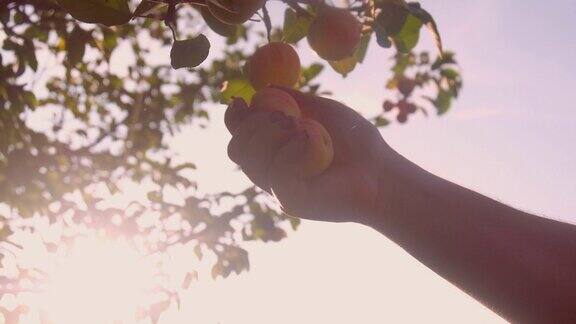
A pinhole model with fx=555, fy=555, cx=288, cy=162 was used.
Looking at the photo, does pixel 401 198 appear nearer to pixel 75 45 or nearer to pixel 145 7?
pixel 145 7

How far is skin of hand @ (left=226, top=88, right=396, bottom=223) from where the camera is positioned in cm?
138

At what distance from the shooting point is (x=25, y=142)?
167 inches

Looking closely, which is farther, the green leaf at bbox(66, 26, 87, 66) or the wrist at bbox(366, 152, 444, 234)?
the green leaf at bbox(66, 26, 87, 66)

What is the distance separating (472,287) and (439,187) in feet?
1.05

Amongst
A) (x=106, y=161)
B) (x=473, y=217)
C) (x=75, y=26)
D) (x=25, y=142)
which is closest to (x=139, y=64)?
(x=106, y=161)

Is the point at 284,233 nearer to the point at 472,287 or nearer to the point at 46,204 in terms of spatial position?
the point at 46,204

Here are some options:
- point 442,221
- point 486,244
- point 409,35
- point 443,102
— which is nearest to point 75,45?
point 409,35

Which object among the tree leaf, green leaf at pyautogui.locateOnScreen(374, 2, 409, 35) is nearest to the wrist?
green leaf at pyautogui.locateOnScreen(374, 2, 409, 35)

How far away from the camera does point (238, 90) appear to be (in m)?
2.07

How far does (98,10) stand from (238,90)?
2.32 feet

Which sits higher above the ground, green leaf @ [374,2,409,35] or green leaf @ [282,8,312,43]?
green leaf @ [374,2,409,35]

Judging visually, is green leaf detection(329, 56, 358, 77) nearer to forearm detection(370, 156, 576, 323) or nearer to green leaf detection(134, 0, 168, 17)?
forearm detection(370, 156, 576, 323)

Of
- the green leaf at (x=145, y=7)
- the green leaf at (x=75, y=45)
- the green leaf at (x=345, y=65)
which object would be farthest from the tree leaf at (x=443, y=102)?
the green leaf at (x=145, y=7)

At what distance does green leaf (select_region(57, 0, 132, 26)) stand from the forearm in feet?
2.94
